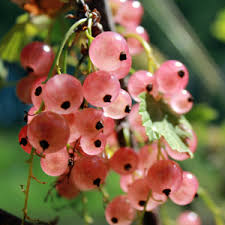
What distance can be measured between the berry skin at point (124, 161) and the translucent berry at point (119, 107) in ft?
0.31

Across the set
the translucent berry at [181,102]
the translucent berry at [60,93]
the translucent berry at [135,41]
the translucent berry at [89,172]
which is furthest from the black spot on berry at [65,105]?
the translucent berry at [135,41]

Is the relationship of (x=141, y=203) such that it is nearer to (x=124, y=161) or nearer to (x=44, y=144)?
(x=124, y=161)

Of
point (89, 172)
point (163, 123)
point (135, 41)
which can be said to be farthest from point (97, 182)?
point (135, 41)

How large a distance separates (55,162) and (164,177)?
151mm

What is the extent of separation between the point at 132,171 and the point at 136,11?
33 centimetres

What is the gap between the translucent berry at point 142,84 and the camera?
0.50 metres

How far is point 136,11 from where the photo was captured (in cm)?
67

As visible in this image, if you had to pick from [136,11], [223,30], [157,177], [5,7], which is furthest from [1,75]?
[5,7]

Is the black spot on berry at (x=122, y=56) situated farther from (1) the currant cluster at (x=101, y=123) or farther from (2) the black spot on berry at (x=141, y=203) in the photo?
(2) the black spot on berry at (x=141, y=203)

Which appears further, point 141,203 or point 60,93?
point 141,203

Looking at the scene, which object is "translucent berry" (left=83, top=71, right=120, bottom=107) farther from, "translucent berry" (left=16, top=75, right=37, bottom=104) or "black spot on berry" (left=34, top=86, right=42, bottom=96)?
"translucent berry" (left=16, top=75, right=37, bottom=104)

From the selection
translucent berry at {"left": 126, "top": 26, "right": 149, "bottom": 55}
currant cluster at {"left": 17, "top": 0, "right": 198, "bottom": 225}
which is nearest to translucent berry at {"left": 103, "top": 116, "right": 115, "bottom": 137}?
currant cluster at {"left": 17, "top": 0, "right": 198, "bottom": 225}

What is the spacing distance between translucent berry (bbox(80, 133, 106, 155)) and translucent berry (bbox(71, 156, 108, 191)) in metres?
0.03

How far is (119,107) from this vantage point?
1.48 feet
